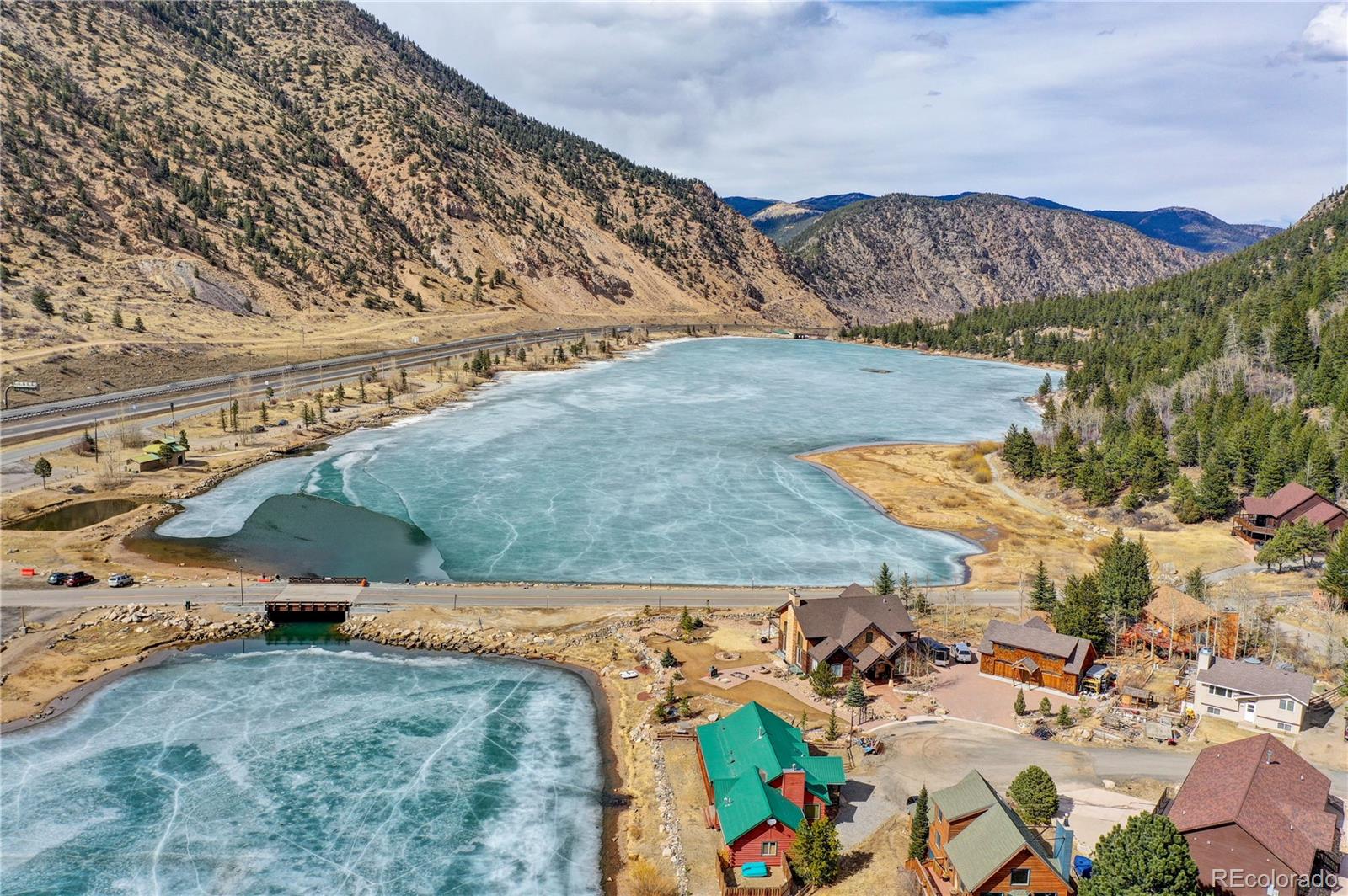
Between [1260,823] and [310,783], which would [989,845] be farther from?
[310,783]

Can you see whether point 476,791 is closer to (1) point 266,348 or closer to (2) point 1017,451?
(2) point 1017,451

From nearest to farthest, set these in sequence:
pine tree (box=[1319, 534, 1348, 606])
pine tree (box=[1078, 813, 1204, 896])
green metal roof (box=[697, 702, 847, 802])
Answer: pine tree (box=[1078, 813, 1204, 896]) → green metal roof (box=[697, 702, 847, 802]) → pine tree (box=[1319, 534, 1348, 606])

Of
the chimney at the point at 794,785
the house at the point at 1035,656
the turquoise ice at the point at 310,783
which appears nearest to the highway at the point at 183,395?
the turquoise ice at the point at 310,783

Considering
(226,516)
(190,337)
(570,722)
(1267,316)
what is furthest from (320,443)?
(1267,316)

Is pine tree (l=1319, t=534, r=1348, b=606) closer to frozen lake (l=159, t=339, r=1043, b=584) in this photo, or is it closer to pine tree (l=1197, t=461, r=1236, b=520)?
pine tree (l=1197, t=461, r=1236, b=520)

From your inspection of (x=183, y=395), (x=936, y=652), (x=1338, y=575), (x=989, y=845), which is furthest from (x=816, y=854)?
(x=183, y=395)

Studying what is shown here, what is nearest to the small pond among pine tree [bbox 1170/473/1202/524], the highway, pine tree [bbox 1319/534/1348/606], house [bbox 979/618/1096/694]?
the highway
